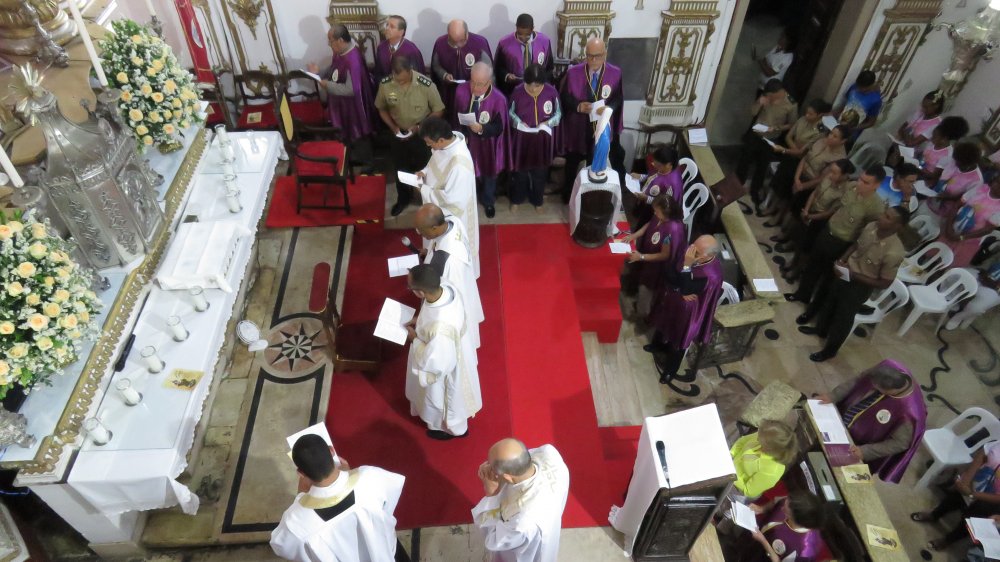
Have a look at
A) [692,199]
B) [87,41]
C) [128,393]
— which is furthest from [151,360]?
[692,199]

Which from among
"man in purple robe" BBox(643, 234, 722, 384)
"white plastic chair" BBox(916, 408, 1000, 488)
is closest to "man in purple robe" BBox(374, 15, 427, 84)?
"man in purple robe" BBox(643, 234, 722, 384)

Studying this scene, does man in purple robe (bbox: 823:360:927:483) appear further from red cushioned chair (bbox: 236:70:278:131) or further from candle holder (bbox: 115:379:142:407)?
red cushioned chair (bbox: 236:70:278:131)

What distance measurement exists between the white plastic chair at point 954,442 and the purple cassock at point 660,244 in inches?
97.6

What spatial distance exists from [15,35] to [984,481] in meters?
7.84

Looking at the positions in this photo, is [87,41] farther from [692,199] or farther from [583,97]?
[692,199]

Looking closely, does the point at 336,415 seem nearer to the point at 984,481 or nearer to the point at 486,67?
the point at 486,67

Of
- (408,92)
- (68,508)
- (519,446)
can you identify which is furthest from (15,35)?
(519,446)

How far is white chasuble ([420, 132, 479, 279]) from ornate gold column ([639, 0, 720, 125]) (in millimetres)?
3239

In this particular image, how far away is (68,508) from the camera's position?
3732 millimetres

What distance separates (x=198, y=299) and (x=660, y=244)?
3634 mm

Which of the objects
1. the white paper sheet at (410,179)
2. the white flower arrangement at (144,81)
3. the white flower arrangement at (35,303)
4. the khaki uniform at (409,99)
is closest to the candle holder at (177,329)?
the white flower arrangement at (35,303)

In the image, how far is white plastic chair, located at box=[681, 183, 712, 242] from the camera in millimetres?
6672

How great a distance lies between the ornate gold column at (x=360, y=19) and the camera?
6.56m

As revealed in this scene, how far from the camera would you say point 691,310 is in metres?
5.18
